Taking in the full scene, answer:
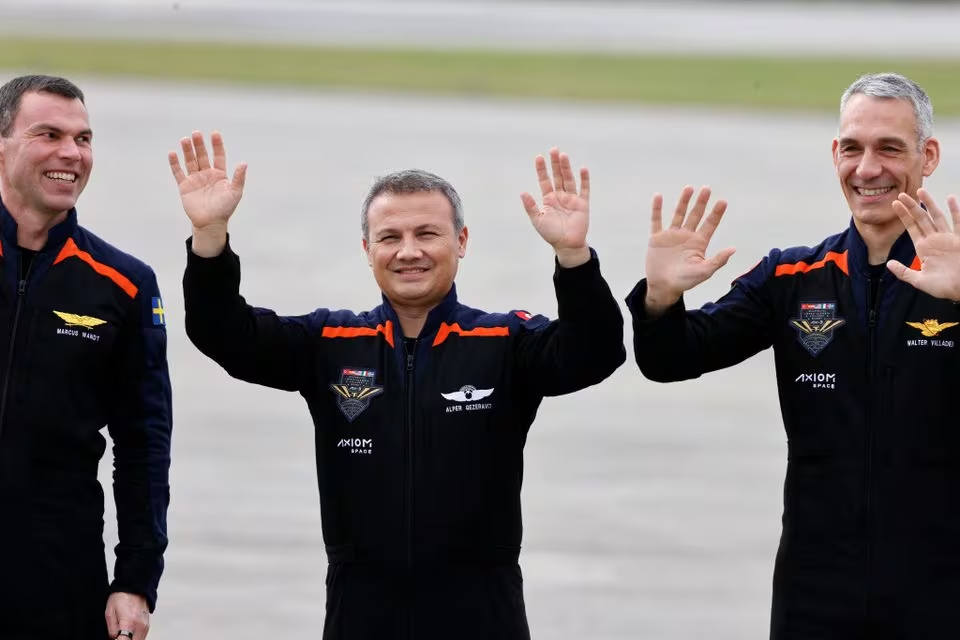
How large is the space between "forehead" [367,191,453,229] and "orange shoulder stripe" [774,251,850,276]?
1.06 metres

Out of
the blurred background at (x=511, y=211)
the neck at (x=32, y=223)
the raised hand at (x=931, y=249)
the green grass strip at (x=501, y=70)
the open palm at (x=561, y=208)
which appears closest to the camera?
the raised hand at (x=931, y=249)

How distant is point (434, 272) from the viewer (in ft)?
18.5

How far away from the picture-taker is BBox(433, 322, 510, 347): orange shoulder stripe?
5.68 m

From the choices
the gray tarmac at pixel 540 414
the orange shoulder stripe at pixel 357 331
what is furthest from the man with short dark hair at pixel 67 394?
the gray tarmac at pixel 540 414

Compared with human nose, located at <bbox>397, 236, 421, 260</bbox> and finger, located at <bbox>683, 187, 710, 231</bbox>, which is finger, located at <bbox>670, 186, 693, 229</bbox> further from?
human nose, located at <bbox>397, 236, 421, 260</bbox>

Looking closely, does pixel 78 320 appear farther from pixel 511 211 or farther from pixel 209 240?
pixel 511 211

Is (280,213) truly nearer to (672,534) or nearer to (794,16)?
(672,534)

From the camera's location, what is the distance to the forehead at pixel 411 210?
564cm

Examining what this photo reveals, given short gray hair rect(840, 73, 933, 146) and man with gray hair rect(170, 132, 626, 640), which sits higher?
short gray hair rect(840, 73, 933, 146)

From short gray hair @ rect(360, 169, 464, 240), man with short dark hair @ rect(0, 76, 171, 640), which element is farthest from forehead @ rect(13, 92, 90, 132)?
short gray hair @ rect(360, 169, 464, 240)

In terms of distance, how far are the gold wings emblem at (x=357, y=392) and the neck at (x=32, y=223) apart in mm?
1034

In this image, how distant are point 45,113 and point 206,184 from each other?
1.80 ft

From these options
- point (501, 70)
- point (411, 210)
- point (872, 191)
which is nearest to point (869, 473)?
point (872, 191)

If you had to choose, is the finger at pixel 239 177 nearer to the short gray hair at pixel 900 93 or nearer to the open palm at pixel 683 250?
the open palm at pixel 683 250
